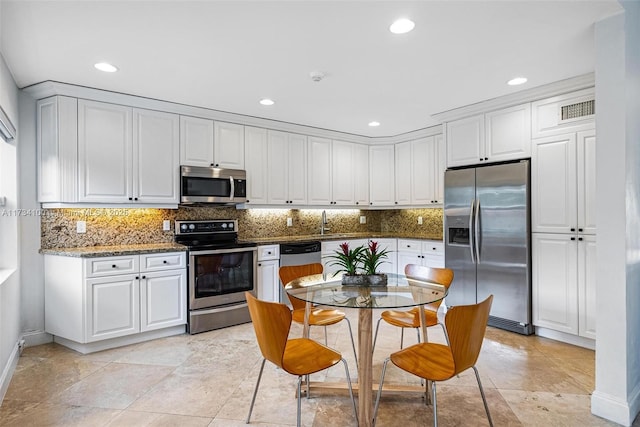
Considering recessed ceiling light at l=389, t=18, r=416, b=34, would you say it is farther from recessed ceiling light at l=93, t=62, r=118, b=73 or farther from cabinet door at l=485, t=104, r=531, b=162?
recessed ceiling light at l=93, t=62, r=118, b=73

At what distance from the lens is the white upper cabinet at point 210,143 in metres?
3.96

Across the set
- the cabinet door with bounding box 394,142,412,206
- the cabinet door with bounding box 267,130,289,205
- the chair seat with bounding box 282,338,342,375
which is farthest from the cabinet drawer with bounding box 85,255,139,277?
the cabinet door with bounding box 394,142,412,206

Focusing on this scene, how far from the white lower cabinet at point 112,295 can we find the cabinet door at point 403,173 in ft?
10.7

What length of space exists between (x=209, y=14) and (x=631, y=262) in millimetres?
2988

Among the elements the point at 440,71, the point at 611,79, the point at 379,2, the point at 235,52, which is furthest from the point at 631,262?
the point at 235,52

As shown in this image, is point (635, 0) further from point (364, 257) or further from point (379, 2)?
point (364, 257)

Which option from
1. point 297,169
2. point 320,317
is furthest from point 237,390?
point 297,169

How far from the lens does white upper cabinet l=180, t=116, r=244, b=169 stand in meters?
3.96

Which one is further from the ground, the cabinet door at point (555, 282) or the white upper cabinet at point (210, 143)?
the white upper cabinet at point (210, 143)

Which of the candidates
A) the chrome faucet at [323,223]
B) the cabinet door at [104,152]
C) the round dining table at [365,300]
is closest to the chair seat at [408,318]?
the round dining table at [365,300]

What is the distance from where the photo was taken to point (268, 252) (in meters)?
4.29

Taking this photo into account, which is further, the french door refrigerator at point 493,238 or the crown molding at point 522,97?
the french door refrigerator at point 493,238

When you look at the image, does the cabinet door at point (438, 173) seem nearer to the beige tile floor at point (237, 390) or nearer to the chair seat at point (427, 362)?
the beige tile floor at point (237, 390)

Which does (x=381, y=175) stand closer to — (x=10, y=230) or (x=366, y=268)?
(x=366, y=268)
